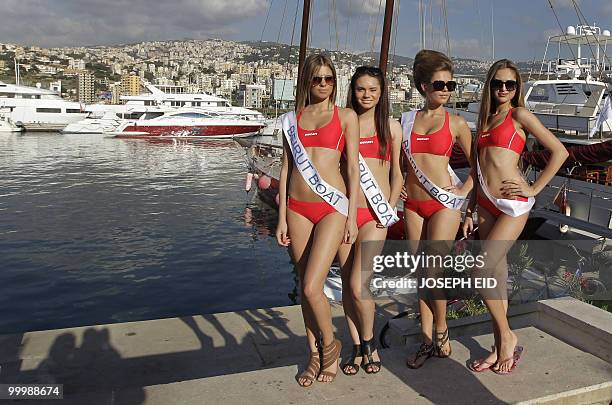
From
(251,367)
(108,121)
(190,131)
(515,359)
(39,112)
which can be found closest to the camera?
(515,359)

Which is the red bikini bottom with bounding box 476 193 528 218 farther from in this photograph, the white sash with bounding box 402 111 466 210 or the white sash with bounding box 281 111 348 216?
the white sash with bounding box 281 111 348 216

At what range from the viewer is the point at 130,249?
1549cm

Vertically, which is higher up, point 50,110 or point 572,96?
point 572,96

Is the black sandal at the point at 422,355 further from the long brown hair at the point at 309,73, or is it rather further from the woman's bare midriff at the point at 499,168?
the long brown hair at the point at 309,73

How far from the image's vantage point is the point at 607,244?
30.9 ft

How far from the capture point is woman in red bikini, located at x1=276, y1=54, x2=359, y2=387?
372cm

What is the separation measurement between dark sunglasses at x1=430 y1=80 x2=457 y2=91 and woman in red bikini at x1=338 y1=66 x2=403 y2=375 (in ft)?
1.14

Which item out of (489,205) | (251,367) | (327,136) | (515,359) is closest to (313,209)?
(327,136)

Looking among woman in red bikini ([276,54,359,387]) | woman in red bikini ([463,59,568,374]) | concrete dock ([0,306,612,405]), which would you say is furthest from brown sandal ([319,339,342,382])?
woman in red bikini ([463,59,568,374])

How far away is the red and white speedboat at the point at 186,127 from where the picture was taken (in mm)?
61062

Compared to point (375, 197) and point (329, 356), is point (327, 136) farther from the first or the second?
point (329, 356)

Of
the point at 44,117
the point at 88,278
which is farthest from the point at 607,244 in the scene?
the point at 44,117

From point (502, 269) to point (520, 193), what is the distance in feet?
A: 1.85

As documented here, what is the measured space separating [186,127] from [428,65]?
194 ft
